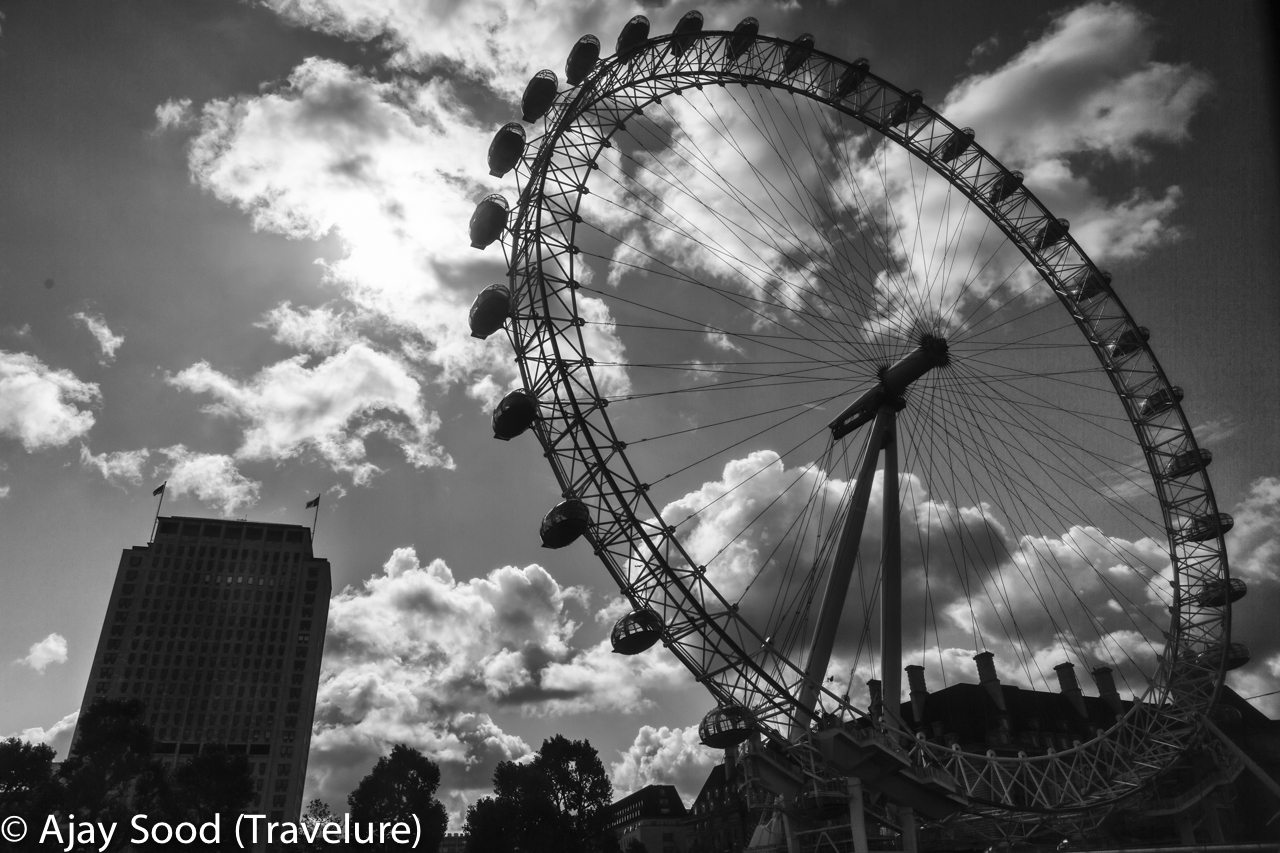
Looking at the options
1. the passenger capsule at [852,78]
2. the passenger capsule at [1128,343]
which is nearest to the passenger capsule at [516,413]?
the passenger capsule at [852,78]

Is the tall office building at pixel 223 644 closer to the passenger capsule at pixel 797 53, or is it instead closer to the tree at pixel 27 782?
the tree at pixel 27 782

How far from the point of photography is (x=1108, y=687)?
75.3 meters

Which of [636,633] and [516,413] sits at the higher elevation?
[516,413]

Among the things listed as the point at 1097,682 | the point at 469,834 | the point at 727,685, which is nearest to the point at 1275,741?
the point at 1097,682

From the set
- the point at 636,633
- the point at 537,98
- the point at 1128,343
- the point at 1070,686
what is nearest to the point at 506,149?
the point at 537,98

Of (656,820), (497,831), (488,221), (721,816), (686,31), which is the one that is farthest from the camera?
(656,820)

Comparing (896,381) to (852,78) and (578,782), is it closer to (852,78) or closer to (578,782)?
(852,78)

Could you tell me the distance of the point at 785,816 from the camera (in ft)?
116

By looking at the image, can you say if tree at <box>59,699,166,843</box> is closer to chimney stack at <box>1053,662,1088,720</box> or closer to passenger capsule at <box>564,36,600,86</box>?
passenger capsule at <box>564,36,600,86</box>

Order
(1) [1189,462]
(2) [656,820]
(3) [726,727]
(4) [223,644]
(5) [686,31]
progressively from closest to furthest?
(3) [726,727] < (5) [686,31] < (1) [1189,462] < (4) [223,644] < (2) [656,820]

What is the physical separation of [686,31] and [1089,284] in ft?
89.8

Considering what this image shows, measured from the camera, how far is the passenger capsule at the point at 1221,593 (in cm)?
4944

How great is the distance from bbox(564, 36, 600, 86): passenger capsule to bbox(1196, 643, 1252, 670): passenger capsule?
48661 millimetres

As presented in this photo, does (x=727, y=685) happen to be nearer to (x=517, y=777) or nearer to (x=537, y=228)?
(x=537, y=228)
